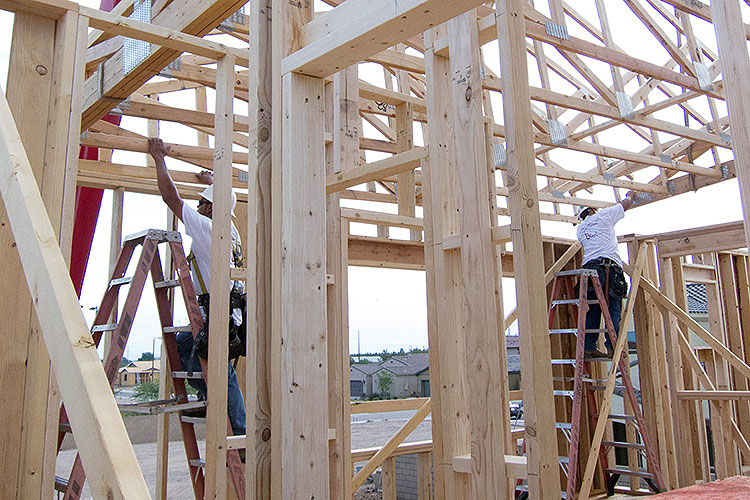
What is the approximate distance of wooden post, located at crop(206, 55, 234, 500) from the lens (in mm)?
3016

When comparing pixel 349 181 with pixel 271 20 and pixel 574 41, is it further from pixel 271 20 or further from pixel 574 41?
pixel 574 41

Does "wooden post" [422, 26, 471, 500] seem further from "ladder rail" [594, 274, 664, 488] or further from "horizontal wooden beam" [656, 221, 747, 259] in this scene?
"horizontal wooden beam" [656, 221, 747, 259]

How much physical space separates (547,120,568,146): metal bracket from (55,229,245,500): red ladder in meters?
4.99

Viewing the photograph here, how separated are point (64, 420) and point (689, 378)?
6.60 metres

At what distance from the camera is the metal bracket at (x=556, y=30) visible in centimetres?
534

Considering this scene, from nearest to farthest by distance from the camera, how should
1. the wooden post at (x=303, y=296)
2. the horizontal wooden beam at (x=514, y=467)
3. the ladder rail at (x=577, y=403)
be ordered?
the wooden post at (x=303, y=296) < the horizontal wooden beam at (x=514, y=467) < the ladder rail at (x=577, y=403)

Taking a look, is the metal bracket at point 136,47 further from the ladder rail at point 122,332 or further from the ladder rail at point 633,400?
the ladder rail at point 633,400

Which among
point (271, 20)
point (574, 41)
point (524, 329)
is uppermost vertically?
point (574, 41)

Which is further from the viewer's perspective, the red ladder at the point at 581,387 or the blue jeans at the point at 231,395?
the red ladder at the point at 581,387

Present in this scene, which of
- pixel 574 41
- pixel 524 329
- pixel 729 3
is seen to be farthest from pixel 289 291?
pixel 574 41

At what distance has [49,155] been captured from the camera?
261cm

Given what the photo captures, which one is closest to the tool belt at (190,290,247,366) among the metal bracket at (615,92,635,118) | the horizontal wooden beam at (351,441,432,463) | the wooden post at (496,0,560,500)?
the wooden post at (496,0,560,500)

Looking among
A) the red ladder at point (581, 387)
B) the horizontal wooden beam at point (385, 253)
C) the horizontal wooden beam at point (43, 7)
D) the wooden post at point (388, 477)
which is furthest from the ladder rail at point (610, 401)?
the horizontal wooden beam at point (43, 7)

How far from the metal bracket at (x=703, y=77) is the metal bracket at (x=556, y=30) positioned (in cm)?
229
